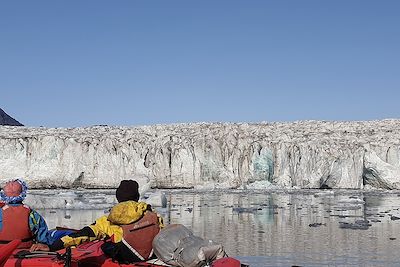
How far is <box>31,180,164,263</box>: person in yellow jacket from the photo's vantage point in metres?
5.16

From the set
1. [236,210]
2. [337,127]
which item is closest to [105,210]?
[236,210]

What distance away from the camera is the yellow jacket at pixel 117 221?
5.21 metres

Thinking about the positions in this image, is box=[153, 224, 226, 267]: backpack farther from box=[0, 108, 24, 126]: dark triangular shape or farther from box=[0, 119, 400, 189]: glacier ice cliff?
box=[0, 108, 24, 126]: dark triangular shape

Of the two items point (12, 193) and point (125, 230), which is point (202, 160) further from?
point (12, 193)

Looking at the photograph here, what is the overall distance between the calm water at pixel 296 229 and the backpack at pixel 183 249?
88.9 inches

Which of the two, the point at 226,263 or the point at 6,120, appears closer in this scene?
the point at 226,263

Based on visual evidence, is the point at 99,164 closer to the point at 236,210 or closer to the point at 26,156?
the point at 26,156

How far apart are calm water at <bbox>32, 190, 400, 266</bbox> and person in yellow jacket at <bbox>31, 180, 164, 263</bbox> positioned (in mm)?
2370

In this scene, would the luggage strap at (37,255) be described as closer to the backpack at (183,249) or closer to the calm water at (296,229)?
the backpack at (183,249)

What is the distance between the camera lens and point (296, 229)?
1125cm

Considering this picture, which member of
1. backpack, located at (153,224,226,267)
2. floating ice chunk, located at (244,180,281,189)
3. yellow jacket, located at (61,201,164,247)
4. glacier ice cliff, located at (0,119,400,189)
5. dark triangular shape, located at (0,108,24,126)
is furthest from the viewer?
dark triangular shape, located at (0,108,24,126)

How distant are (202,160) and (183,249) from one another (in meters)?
22.4

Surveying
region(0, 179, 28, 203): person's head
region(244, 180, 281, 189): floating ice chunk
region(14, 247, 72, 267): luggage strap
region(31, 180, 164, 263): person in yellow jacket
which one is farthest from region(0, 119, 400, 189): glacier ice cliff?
region(14, 247, 72, 267): luggage strap

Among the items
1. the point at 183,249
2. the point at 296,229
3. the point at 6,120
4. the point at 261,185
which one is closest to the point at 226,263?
the point at 183,249
